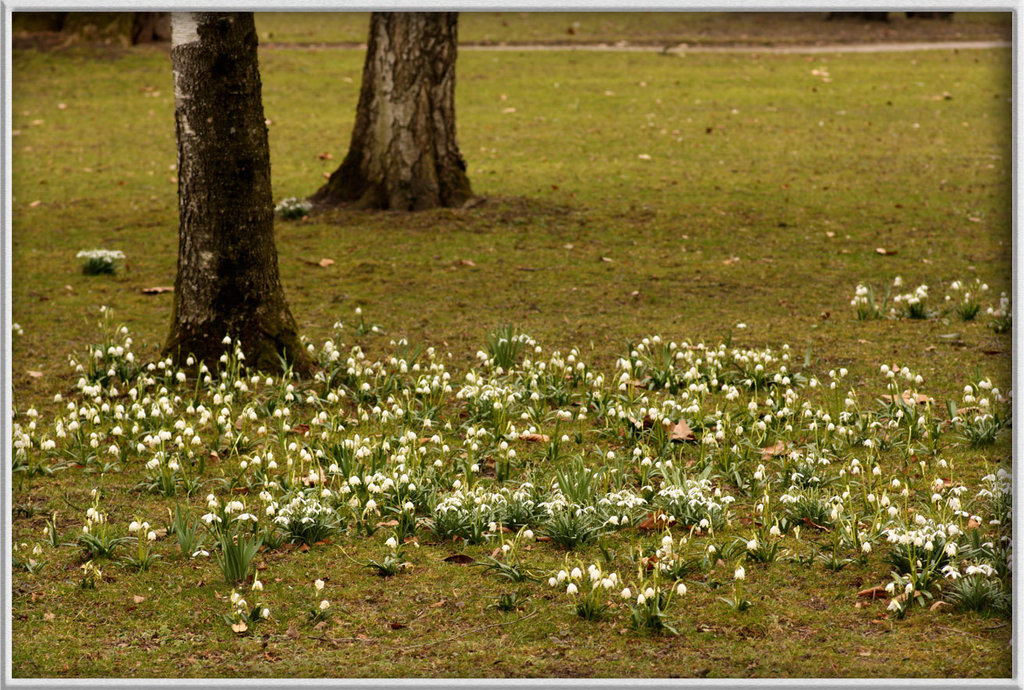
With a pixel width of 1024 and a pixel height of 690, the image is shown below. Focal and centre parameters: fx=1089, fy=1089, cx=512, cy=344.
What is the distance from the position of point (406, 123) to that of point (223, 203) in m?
4.58

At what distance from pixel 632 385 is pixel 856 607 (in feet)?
7.53

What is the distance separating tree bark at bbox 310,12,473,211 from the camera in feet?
34.4

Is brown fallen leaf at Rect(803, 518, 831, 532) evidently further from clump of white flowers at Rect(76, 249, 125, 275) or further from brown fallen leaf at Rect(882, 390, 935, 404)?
clump of white flowers at Rect(76, 249, 125, 275)

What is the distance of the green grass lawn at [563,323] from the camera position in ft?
12.5

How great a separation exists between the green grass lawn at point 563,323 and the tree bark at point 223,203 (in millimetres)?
397

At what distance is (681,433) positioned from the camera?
5.62 meters

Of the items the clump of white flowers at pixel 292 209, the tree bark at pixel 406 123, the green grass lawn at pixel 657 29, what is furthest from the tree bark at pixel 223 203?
the green grass lawn at pixel 657 29

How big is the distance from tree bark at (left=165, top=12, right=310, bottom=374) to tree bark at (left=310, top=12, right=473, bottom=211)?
4.24 meters

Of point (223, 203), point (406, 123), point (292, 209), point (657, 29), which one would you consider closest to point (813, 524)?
point (223, 203)

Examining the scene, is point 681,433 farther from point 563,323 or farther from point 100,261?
point 100,261

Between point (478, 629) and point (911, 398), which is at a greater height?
point (911, 398)

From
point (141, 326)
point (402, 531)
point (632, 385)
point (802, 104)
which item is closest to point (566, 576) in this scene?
point (402, 531)

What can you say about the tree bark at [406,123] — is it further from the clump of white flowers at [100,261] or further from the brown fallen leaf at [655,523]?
the brown fallen leaf at [655,523]

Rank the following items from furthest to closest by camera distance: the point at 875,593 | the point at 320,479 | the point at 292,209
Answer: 1. the point at 292,209
2. the point at 320,479
3. the point at 875,593
